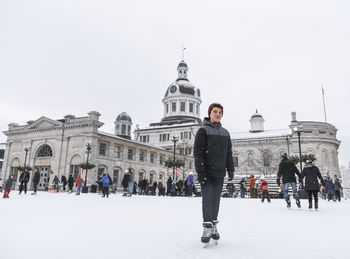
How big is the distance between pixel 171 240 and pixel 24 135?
4211cm

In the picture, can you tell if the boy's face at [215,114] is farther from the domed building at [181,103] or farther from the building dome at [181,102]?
the building dome at [181,102]

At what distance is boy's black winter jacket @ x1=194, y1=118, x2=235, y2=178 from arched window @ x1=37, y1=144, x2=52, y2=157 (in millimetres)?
37498

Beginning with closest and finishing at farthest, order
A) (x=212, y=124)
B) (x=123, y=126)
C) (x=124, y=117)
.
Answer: (x=212, y=124) < (x=123, y=126) < (x=124, y=117)

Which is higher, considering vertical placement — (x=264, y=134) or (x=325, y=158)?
(x=264, y=134)

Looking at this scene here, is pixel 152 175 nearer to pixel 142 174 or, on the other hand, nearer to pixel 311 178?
pixel 142 174

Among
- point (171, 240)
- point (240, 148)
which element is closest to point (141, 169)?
point (240, 148)

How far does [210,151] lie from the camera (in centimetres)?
449

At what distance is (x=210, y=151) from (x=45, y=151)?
127 feet

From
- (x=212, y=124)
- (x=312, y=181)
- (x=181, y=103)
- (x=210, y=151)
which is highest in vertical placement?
(x=181, y=103)

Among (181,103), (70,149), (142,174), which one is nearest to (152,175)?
(142,174)

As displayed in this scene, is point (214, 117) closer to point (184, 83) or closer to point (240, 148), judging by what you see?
point (240, 148)

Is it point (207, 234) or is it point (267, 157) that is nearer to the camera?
point (207, 234)

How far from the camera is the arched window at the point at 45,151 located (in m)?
37.9

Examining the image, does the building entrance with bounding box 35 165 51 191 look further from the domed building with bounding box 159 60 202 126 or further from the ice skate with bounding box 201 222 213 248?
the ice skate with bounding box 201 222 213 248
